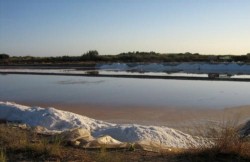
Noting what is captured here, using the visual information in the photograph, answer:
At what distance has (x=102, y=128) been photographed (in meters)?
9.13

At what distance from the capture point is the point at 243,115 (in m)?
11.4

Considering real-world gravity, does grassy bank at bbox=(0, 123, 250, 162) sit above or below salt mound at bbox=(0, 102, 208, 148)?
above

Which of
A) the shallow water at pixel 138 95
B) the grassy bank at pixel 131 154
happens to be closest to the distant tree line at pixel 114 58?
the shallow water at pixel 138 95

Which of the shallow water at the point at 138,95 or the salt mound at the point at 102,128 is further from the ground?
the salt mound at the point at 102,128

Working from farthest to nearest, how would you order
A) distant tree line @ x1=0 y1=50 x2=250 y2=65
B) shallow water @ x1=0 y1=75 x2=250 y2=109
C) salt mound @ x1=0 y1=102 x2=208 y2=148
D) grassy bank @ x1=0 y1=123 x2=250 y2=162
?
distant tree line @ x1=0 y1=50 x2=250 y2=65 → shallow water @ x1=0 y1=75 x2=250 y2=109 → salt mound @ x1=0 y1=102 x2=208 y2=148 → grassy bank @ x1=0 y1=123 x2=250 y2=162

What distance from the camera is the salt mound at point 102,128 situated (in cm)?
799

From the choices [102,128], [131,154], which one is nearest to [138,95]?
[102,128]

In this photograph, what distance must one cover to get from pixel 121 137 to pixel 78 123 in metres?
1.59

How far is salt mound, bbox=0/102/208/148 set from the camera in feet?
26.2

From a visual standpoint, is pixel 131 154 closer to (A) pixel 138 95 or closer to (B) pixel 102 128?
(B) pixel 102 128

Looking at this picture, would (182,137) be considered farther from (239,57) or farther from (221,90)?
(239,57)

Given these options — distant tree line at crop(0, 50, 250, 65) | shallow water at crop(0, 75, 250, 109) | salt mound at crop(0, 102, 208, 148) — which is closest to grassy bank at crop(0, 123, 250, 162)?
salt mound at crop(0, 102, 208, 148)

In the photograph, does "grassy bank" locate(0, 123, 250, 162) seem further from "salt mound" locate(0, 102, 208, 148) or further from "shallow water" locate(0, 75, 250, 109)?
"shallow water" locate(0, 75, 250, 109)

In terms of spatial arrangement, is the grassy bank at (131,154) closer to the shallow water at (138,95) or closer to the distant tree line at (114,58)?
the shallow water at (138,95)
